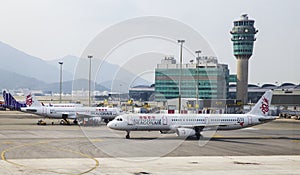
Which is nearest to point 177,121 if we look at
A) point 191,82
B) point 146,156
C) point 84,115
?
point 146,156

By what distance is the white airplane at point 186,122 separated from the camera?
179 ft

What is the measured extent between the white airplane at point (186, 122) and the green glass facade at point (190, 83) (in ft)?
156

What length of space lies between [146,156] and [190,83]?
10935 centimetres

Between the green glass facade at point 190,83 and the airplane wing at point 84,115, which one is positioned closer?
the airplane wing at point 84,115

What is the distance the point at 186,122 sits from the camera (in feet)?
190

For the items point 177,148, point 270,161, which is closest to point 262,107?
point 177,148

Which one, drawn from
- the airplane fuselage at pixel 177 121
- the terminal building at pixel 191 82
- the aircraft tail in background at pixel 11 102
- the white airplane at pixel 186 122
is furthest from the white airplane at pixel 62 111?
the terminal building at pixel 191 82

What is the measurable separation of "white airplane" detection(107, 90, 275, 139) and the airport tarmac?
1495 mm

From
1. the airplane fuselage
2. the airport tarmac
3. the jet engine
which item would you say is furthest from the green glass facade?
the airport tarmac

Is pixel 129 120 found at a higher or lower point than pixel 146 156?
higher

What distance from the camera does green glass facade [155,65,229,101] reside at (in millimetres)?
124188

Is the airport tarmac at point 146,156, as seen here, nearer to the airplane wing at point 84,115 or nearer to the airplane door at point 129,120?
the airplane door at point 129,120

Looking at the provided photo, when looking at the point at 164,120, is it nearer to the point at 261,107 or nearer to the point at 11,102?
the point at 261,107

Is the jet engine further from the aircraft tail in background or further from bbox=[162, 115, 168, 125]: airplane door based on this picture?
the aircraft tail in background
